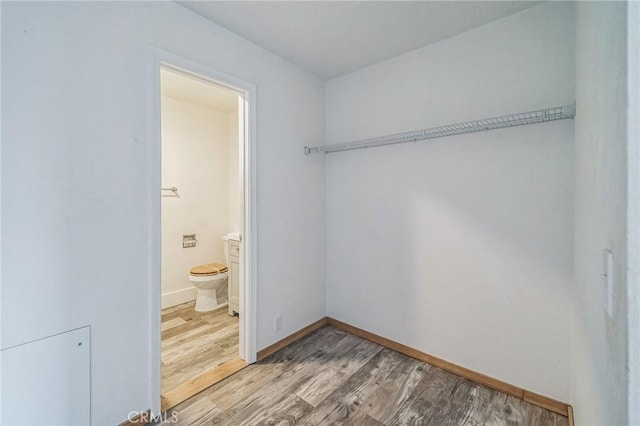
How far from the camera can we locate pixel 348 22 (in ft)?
5.96

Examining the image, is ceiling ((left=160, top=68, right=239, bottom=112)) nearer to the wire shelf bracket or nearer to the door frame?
the door frame

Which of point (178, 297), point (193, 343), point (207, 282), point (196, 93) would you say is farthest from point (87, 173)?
point (178, 297)

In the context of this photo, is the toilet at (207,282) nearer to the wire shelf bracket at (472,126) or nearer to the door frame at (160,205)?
the door frame at (160,205)

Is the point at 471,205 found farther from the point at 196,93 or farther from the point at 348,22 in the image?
the point at 196,93

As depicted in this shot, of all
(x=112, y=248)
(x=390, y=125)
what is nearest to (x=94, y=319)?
(x=112, y=248)

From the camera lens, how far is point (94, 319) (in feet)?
4.51

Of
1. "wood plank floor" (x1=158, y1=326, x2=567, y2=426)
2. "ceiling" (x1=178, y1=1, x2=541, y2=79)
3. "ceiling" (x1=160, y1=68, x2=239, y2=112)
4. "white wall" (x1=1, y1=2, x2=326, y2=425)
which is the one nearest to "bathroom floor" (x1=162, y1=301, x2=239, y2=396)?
"wood plank floor" (x1=158, y1=326, x2=567, y2=426)

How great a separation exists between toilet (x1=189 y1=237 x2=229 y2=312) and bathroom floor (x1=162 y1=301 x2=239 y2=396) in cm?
9

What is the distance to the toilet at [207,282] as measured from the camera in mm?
2982

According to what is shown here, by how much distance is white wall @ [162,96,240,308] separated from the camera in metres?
3.21

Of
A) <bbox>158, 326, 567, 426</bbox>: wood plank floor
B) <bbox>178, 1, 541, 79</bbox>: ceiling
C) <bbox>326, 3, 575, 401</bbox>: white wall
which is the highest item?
<bbox>178, 1, 541, 79</bbox>: ceiling

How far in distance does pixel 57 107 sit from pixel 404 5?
1.94 meters

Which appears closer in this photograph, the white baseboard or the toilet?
the toilet

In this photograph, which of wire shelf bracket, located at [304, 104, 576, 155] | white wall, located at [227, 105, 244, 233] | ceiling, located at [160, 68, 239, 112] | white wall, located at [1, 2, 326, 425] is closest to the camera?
white wall, located at [1, 2, 326, 425]
